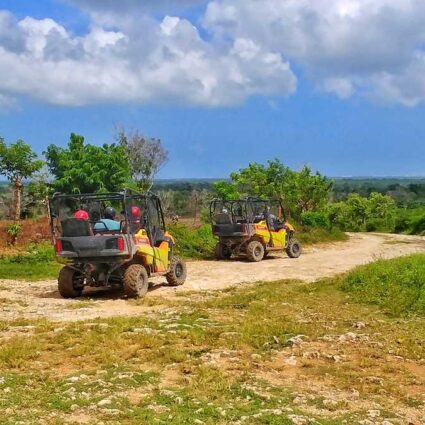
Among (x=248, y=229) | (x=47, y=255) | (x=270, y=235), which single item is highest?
(x=248, y=229)

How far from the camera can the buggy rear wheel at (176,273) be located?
14.0 metres

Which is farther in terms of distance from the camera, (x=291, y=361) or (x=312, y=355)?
(x=312, y=355)

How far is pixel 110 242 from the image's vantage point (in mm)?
11969

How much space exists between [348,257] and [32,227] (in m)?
10.8

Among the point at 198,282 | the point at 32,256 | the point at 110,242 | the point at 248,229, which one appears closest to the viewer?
the point at 110,242

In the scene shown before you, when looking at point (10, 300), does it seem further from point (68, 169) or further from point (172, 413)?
point (68, 169)

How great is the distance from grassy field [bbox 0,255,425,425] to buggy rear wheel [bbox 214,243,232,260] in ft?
30.4

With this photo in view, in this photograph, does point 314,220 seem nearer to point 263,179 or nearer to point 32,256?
point 263,179

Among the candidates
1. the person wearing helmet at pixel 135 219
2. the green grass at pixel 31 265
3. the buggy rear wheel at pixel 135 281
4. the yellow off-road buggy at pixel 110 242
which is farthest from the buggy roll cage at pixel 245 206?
the buggy rear wheel at pixel 135 281

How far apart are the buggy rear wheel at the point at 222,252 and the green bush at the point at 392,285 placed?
6.84 m

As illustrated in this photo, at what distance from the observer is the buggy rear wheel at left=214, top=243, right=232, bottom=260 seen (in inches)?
805

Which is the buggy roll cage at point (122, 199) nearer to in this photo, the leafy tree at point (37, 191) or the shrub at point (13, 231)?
the shrub at point (13, 231)

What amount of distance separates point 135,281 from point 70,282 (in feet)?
4.43

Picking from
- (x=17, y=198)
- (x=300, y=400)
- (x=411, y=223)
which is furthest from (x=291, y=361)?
(x=411, y=223)
